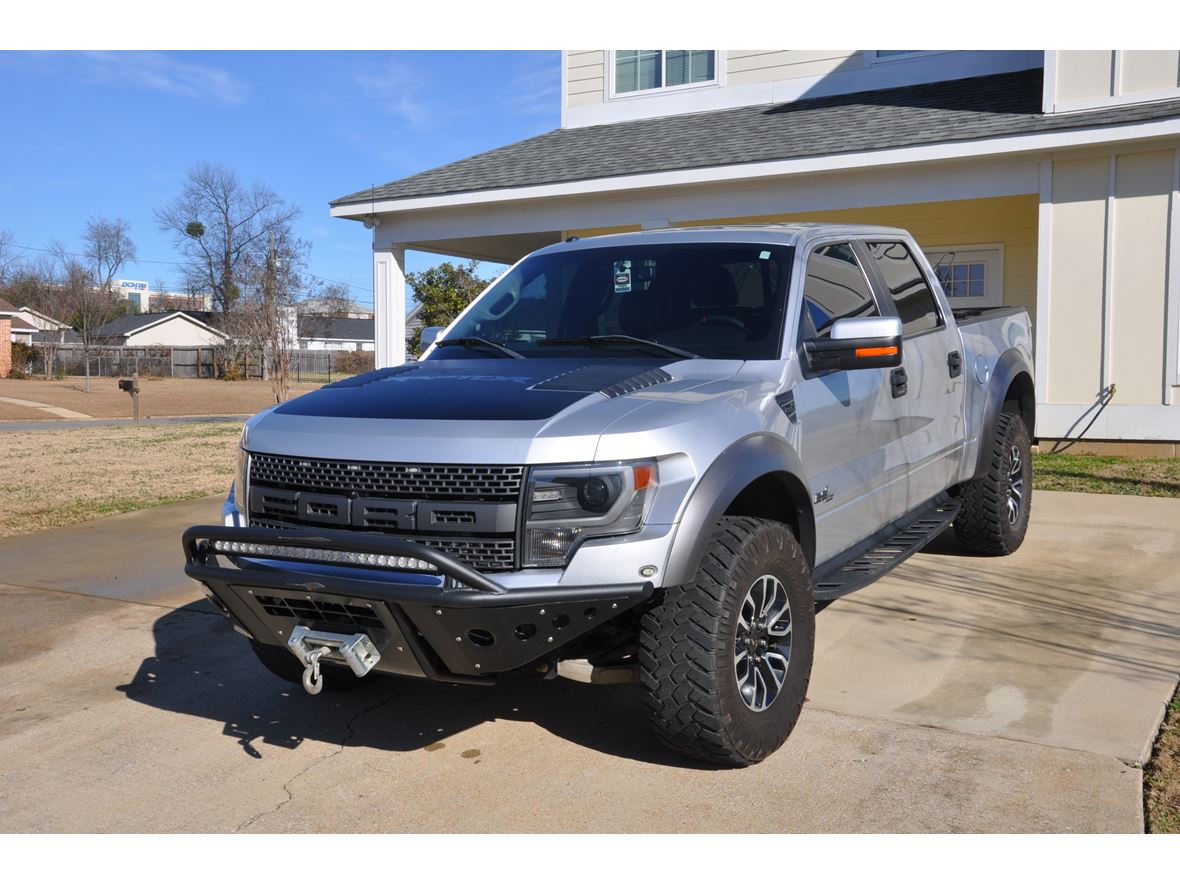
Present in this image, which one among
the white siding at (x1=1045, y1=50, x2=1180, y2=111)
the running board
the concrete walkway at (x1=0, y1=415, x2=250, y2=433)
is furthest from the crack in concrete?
the concrete walkway at (x1=0, y1=415, x2=250, y2=433)

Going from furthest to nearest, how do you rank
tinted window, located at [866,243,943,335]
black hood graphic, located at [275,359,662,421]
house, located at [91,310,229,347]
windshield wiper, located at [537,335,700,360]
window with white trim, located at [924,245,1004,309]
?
house, located at [91,310,229,347], window with white trim, located at [924,245,1004,309], tinted window, located at [866,243,943,335], windshield wiper, located at [537,335,700,360], black hood graphic, located at [275,359,662,421]

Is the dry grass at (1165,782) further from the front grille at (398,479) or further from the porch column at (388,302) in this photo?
the porch column at (388,302)

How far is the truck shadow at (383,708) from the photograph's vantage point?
4.12m

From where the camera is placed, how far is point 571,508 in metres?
3.31

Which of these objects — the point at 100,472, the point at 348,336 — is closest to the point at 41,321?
the point at 348,336

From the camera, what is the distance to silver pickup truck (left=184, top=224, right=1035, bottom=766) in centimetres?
330

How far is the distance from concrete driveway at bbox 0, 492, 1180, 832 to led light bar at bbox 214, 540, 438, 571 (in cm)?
82

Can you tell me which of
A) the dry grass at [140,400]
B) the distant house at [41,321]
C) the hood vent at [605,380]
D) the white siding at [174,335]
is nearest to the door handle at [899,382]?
the hood vent at [605,380]

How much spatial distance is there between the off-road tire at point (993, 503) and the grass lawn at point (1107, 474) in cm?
301

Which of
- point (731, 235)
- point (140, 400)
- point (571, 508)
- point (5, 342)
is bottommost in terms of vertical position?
point (140, 400)

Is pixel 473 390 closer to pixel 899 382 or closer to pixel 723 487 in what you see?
pixel 723 487

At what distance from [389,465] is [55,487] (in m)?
8.81

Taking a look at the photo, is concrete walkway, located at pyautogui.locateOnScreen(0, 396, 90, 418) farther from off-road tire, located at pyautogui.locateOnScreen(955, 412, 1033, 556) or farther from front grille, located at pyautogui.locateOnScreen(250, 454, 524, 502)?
front grille, located at pyautogui.locateOnScreen(250, 454, 524, 502)

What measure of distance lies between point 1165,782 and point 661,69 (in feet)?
45.6
